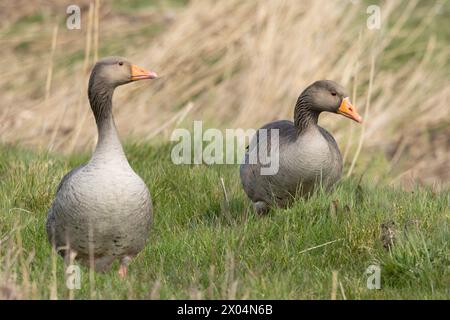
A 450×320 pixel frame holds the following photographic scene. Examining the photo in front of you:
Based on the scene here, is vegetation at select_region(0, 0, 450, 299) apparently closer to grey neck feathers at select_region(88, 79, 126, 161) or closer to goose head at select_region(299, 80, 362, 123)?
goose head at select_region(299, 80, 362, 123)

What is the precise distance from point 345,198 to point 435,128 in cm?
502

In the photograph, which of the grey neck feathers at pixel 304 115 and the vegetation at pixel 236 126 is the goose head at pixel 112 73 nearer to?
the vegetation at pixel 236 126

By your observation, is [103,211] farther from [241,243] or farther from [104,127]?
[241,243]

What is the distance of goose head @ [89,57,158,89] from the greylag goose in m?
1.45

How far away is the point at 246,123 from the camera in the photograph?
991cm

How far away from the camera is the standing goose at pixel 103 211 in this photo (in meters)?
5.33

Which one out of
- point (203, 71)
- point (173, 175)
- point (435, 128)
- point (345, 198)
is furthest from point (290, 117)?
point (345, 198)

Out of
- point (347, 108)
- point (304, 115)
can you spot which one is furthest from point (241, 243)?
point (347, 108)

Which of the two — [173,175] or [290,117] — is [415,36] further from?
[173,175]

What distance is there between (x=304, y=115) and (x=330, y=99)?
0.25 m

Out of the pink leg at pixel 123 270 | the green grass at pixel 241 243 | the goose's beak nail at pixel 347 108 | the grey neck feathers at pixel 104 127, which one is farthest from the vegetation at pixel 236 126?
the grey neck feathers at pixel 104 127

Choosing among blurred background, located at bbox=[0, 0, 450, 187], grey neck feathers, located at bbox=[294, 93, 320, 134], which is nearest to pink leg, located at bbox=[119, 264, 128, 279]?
grey neck feathers, located at bbox=[294, 93, 320, 134]

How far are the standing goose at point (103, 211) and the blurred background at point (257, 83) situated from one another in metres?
3.39

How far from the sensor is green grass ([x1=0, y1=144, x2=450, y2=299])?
496 cm
